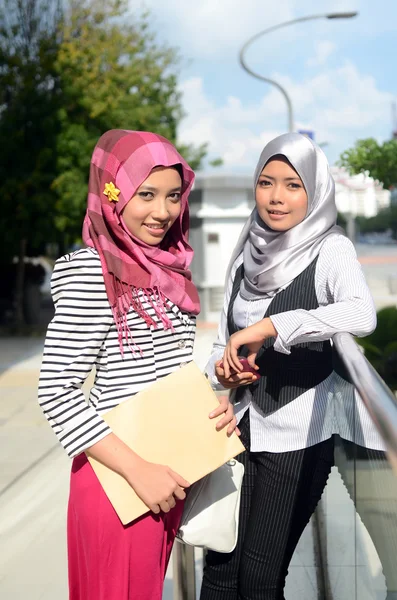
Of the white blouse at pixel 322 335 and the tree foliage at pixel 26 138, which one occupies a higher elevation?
the tree foliage at pixel 26 138

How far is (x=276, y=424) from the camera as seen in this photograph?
2381mm

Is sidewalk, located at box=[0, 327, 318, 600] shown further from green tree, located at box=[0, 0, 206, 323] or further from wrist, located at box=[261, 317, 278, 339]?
green tree, located at box=[0, 0, 206, 323]

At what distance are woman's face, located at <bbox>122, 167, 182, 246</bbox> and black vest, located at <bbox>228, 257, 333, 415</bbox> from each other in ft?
1.53

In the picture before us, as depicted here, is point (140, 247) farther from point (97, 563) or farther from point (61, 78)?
point (61, 78)

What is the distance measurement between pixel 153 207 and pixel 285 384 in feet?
2.22

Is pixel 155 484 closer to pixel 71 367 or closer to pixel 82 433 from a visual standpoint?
pixel 82 433

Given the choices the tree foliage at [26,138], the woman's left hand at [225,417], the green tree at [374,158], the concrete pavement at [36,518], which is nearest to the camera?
the woman's left hand at [225,417]

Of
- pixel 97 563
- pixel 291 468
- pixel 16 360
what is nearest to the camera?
pixel 97 563

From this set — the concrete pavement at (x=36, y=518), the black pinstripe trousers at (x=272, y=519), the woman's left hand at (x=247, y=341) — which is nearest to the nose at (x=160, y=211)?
the woman's left hand at (x=247, y=341)

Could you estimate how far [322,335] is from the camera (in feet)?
7.14

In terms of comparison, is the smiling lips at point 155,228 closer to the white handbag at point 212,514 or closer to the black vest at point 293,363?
the black vest at point 293,363

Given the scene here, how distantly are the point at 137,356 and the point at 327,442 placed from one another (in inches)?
29.1

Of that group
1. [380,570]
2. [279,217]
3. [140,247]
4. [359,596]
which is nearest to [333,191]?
[279,217]

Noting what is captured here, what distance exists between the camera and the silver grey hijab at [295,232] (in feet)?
7.89
